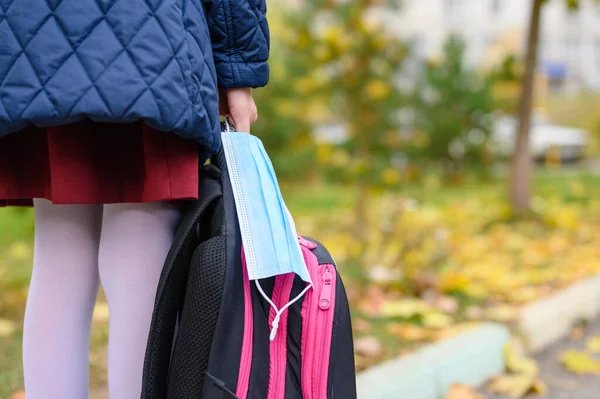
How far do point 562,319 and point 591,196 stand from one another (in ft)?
13.2

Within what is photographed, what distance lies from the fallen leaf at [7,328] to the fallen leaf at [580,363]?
1925 mm

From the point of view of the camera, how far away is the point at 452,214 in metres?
5.31

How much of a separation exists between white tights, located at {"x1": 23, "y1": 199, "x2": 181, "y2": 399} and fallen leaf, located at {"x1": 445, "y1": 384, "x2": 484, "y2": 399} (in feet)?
3.58

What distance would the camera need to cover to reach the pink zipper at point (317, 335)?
3.88ft

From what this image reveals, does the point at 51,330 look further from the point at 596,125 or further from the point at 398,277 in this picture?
the point at 596,125

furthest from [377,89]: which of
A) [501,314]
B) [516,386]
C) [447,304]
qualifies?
[516,386]

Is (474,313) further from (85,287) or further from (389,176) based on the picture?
(85,287)

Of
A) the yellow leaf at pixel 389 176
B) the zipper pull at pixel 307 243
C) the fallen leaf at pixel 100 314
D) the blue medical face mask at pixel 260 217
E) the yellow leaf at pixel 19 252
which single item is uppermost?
the blue medical face mask at pixel 260 217

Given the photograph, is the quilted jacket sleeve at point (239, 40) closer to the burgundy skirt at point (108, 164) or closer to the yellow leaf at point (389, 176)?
the burgundy skirt at point (108, 164)

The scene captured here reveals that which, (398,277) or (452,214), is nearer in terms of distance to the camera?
(398,277)

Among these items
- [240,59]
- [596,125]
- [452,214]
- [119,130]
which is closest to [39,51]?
[119,130]

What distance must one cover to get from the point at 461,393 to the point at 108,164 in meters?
1.34

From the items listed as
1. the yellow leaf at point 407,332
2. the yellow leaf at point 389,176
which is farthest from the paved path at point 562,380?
the yellow leaf at point 389,176

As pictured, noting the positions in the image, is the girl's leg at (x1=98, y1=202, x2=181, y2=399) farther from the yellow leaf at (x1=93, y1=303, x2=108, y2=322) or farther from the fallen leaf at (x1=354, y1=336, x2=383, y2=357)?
the yellow leaf at (x1=93, y1=303, x2=108, y2=322)
